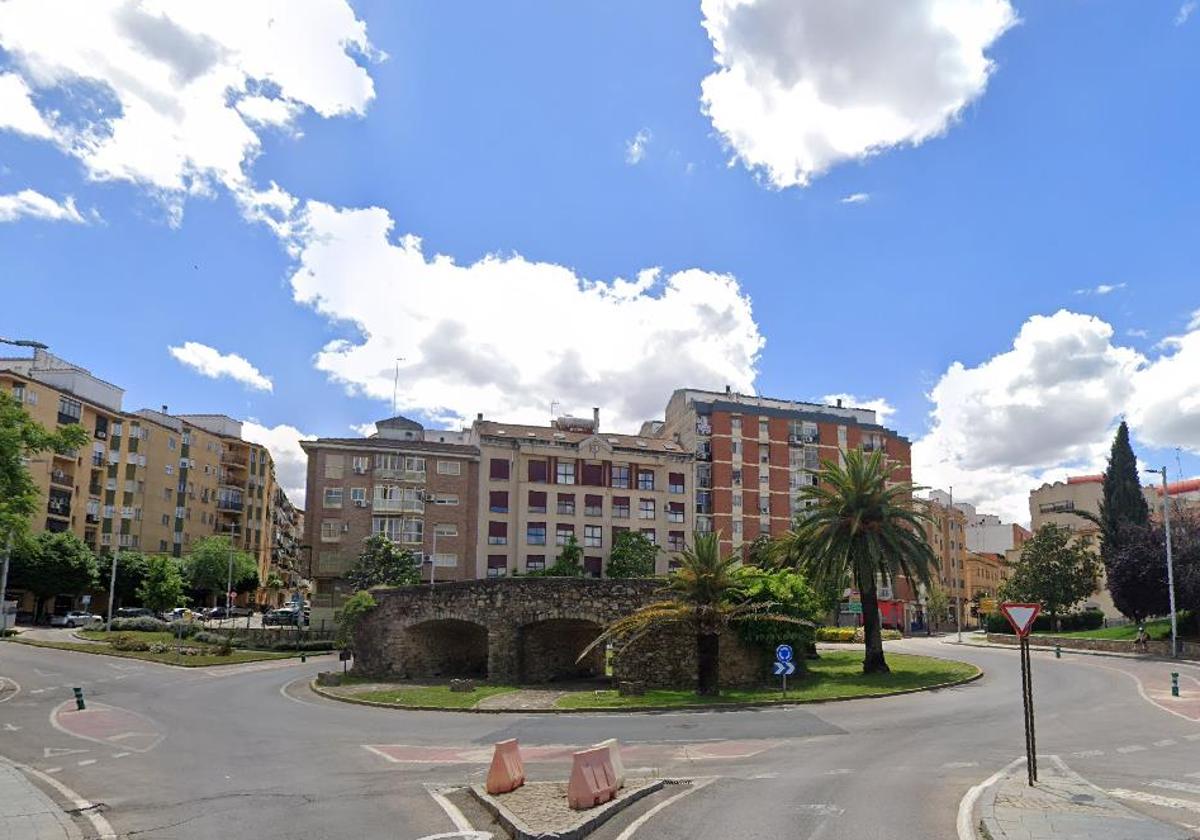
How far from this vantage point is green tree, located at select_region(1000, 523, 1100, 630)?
6512cm

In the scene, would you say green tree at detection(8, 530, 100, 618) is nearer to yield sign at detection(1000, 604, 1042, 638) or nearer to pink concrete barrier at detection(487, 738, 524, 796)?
pink concrete barrier at detection(487, 738, 524, 796)

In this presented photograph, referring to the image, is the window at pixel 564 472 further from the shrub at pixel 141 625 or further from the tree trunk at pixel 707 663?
the tree trunk at pixel 707 663

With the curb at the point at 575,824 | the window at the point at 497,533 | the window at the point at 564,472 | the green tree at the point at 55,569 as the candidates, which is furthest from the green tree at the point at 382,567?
the curb at the point at 575,824

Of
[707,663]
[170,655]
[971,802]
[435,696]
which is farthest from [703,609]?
[170,655]

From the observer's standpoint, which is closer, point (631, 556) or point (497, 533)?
point (631, 556)

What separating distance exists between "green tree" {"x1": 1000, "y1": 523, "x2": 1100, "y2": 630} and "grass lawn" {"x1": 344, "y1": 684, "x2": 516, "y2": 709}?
1814 inches

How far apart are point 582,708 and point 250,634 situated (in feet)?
141

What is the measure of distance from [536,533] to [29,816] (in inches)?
2430

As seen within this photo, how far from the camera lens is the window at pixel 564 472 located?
7775 cm

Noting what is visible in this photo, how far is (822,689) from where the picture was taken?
33.0 metres

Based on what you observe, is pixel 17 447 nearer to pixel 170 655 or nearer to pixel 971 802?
pixel 170 655

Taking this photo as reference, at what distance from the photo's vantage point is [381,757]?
21.1 metres

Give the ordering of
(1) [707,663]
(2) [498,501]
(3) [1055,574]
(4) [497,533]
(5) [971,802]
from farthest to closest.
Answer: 1. (2) [498,501]
2. (4) [497,533]
3. (3) [1055,574]
4. (1) [707,663]
5. (5) [971,802]

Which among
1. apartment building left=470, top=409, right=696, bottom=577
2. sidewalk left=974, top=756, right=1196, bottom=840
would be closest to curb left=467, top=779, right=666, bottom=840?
sidewalk left=974, top=756, right=1196, bottom=840
